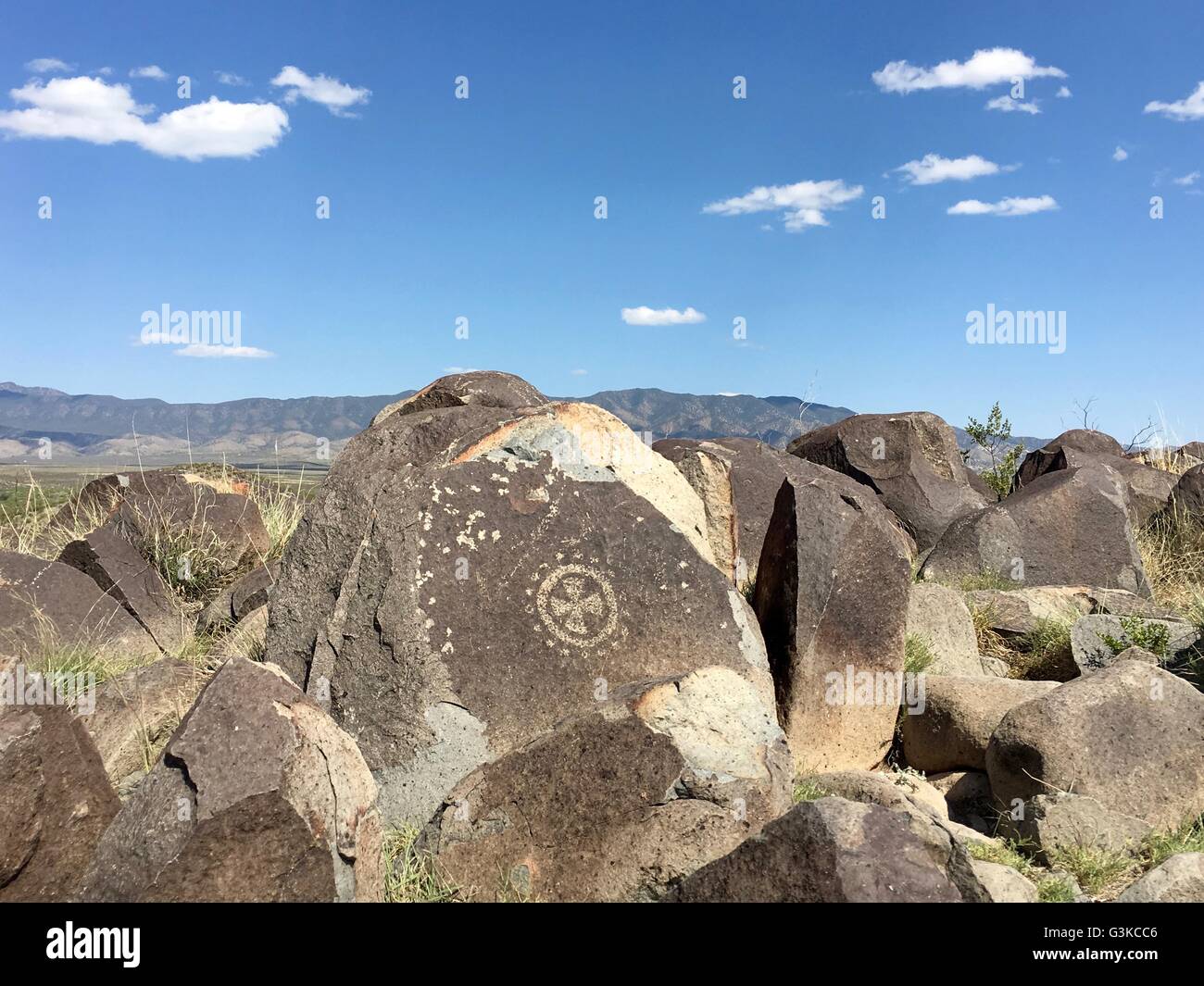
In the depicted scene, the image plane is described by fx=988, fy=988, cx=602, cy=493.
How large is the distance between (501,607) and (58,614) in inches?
157

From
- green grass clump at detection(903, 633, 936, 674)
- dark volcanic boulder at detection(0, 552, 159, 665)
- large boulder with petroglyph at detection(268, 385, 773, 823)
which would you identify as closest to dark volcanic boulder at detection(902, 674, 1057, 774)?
green grass clump at detection(903, 633, 936, 674)

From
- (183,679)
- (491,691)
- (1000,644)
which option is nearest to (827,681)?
(491,691)

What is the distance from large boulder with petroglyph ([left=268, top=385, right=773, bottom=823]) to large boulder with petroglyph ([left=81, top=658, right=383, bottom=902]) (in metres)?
0.98

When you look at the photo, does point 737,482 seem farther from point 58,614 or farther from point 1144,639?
point 58,614

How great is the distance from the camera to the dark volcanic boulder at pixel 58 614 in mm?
6484

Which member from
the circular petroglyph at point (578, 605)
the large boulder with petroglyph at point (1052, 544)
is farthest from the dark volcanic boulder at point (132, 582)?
the large boulder with petroglyph at point (1052, 544)

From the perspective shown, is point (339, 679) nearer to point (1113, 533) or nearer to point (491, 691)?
point (491, 691)

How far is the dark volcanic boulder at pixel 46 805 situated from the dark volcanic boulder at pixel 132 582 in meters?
3.59

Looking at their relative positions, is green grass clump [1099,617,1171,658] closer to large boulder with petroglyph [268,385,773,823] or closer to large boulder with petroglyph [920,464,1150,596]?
large boulder with petroglyph [920,464,1150,596]

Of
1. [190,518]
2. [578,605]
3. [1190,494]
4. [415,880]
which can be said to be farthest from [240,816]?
[1190,494]

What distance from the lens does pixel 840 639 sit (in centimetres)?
552

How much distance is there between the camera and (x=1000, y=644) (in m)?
7.30
